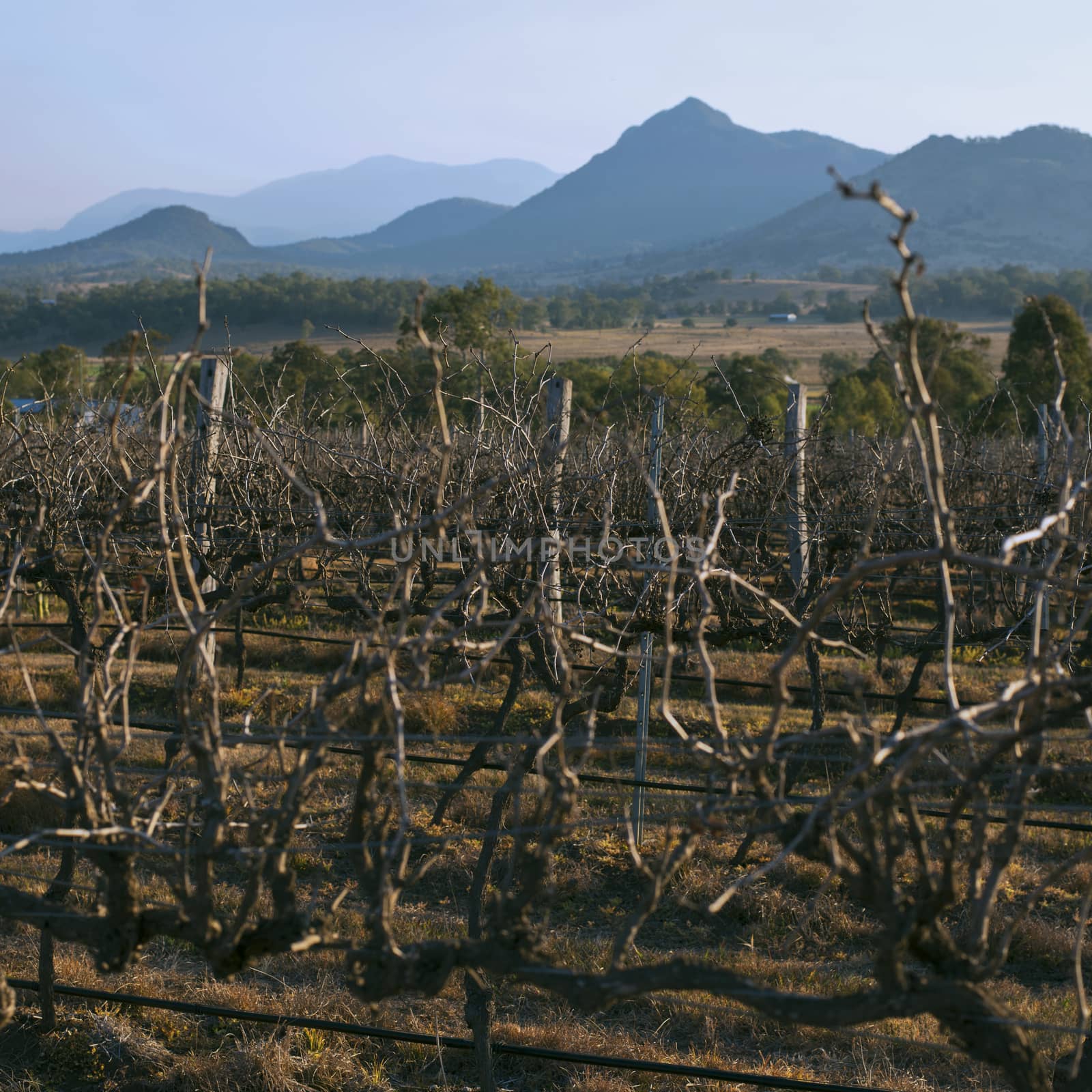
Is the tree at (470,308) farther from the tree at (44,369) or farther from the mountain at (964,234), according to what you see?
the mountain at (964,234)

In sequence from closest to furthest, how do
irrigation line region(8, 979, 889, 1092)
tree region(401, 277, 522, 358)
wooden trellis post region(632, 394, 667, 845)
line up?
irrigation line region(8, 979, 889, 1092), wooden trellis post region(632, 394, 667, 845), tree region(401, 277, 522, 358)

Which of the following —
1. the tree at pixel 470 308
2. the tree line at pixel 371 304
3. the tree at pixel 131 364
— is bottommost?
the tree at pixel 131 364

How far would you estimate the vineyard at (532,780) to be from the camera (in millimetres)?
1728

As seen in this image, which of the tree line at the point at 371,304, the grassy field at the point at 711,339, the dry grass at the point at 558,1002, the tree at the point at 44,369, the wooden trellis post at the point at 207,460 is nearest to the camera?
the dry grass at the point at 558,1002

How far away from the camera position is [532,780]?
513 cm

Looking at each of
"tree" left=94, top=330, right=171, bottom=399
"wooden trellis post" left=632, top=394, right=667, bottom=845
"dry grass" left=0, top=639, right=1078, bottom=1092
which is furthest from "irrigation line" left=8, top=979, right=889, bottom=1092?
"tree" left=94, top=330, right=171, bottom=399

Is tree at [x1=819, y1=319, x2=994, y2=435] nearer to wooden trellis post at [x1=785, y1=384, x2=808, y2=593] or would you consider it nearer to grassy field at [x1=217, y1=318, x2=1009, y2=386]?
wooden trellis post at [x1=785, y1=384, x2=808, y2=593]

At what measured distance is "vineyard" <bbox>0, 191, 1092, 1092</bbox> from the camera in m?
1.73

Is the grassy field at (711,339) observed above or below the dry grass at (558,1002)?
above

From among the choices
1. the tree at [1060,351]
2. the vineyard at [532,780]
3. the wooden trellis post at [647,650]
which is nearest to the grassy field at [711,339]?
the tree at [1060,351]

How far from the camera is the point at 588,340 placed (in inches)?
2766

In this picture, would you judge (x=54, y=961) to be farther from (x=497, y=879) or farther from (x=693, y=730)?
(x=693, y=730)

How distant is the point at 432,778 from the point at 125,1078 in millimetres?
2859

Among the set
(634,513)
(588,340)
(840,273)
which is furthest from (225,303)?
(840,273)
